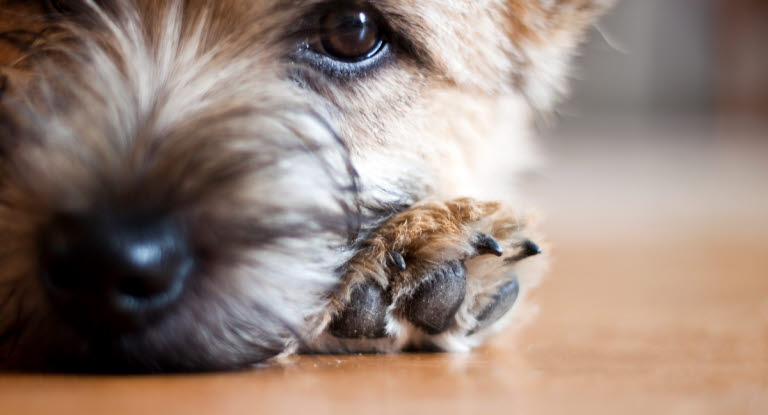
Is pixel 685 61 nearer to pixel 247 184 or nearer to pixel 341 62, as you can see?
pixel 341 62

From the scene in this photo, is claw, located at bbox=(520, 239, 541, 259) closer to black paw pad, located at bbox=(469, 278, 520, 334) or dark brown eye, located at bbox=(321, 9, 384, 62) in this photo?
black paw pad, located at bbox=(469, 278, 520, 334)

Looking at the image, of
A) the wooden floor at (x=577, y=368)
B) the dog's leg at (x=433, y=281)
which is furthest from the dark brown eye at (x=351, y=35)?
the wooden floor at (x=577, y=368)

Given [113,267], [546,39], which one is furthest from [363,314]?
[546,39]

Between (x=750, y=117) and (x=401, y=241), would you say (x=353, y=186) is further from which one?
(x=750, y=117)

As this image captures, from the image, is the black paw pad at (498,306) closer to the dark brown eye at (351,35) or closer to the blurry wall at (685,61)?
the dark brown eye at (351,35)

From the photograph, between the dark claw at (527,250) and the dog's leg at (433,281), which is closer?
the dog's leg at (433,281)

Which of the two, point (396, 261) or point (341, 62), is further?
point (341, 62)

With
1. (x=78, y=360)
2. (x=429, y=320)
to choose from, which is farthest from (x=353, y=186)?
(x=78, y=360)
